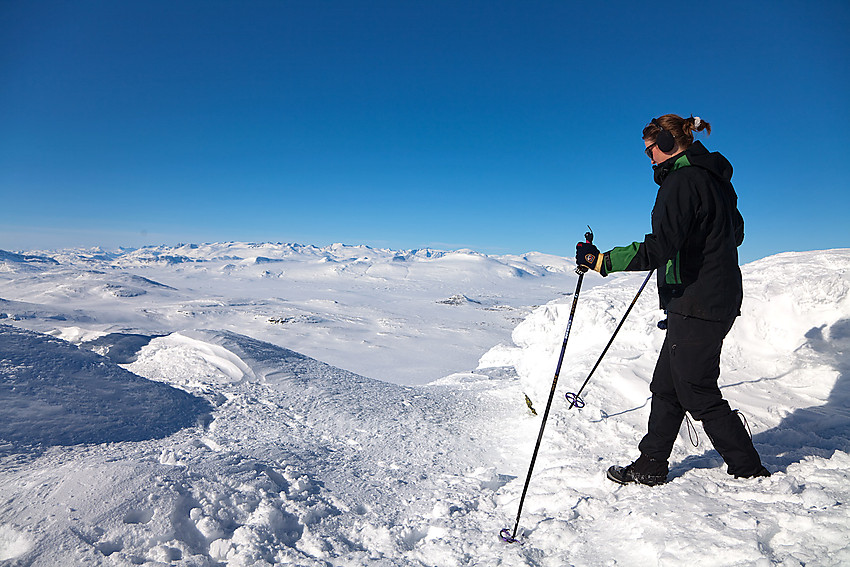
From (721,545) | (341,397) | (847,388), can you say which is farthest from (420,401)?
(847,388)

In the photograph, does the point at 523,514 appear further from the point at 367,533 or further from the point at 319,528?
the point at 319,528

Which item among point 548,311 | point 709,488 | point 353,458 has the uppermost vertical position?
point 548,311

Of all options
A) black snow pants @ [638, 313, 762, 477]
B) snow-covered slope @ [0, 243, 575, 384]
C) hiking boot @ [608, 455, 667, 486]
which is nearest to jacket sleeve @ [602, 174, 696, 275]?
black snow pants @ [638, 313, 762, 477]

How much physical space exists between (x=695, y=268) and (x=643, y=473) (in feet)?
3.86

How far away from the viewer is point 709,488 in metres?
2.15

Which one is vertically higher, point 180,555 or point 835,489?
point 835,489

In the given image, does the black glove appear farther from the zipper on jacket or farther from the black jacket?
the zipper on jacket

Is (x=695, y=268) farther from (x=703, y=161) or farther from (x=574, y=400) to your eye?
(x=574, y=400)

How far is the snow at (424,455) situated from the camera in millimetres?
1840

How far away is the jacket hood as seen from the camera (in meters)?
2.12

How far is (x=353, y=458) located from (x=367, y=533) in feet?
3.70

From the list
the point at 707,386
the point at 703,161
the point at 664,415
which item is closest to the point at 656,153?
the point at 703,161

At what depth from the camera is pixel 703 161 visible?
2119 mm

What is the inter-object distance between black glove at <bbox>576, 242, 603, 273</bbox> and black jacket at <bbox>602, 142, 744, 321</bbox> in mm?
42
